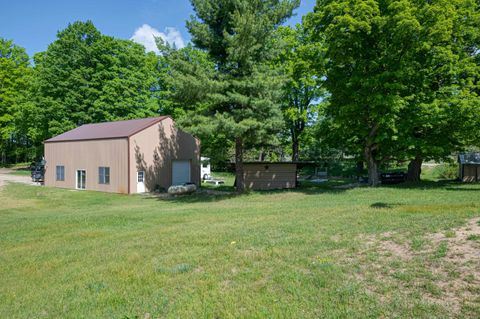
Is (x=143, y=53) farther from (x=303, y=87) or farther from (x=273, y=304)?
(x=273, y=304)

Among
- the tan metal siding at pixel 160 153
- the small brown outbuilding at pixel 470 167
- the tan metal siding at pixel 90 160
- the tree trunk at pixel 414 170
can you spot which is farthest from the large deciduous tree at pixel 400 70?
the tan metal siding at pixel 90 160

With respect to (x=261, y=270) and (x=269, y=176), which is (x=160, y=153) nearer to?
(x=269, y=176)

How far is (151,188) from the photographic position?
2739 cm

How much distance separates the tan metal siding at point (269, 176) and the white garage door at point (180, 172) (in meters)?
6.36

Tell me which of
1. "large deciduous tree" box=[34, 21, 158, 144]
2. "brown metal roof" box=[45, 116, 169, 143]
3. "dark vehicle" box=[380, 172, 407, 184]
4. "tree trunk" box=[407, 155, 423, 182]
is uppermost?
"large deciduous tree" box=[34, 21, 158, 144]

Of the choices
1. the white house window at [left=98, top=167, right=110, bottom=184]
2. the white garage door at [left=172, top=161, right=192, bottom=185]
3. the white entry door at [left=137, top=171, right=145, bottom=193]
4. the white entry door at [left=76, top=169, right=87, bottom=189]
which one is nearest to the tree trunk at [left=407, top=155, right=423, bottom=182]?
the white garage door at [left=172, top=161, right=192, bottom=185]

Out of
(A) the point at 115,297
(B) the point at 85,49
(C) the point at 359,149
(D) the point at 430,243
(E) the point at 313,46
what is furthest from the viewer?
(B) the point at 85,49

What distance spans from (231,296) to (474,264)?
148 inches

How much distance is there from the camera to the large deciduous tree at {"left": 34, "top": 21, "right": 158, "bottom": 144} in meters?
39.4

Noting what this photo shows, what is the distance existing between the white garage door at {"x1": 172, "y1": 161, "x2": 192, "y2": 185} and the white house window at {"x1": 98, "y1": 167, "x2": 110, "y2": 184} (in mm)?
5266

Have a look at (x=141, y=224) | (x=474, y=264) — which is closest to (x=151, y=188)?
(x=141, y=224)

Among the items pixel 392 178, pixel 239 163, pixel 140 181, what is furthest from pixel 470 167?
pixel 140 181

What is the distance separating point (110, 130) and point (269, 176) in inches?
562

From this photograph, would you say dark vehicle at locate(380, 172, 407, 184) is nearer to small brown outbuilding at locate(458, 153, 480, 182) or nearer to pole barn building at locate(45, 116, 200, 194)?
small brown outbuilding at locate(458, 153, 480, 182)
